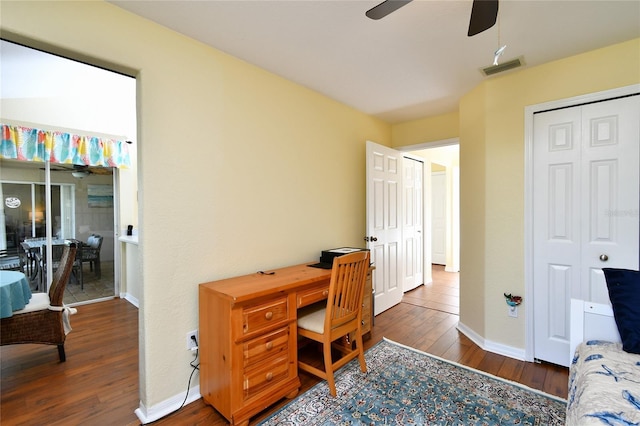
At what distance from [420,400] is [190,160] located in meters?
2.27

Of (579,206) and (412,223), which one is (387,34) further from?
(412,223)

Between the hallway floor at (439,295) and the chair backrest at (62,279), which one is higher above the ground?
the chair backrest at (62,279)

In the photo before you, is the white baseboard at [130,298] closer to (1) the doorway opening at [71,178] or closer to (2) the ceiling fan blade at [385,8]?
(1) the doorway opening at [71,178]

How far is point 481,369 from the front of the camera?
87.7 inches

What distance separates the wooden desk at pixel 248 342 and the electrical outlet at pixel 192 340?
69mm

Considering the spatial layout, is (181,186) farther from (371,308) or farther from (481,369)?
(481,369)

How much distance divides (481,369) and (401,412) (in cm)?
95

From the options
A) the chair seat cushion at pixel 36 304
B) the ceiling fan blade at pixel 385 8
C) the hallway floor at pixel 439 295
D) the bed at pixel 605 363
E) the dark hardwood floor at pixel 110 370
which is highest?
the ceiling fan blade at pixel 385 8

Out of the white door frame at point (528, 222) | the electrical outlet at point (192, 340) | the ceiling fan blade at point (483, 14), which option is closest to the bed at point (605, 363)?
the white door frame at point (528, 222)

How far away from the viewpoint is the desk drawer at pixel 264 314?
1.67 metres

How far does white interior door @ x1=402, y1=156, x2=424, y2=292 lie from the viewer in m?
4.09

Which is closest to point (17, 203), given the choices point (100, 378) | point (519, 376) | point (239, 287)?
Result: point (100, 378)

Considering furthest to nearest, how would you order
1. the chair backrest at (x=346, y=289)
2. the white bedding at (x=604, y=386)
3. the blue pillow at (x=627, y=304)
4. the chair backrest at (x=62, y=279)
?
1. the chair backrest at (x=62, y=279)
2. the chair backrest at (x=346, y=289)
3. the blue pillow at (x=627, y=304)
4. the white bedding at (x=604, y=386)

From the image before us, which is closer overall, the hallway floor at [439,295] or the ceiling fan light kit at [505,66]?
the ceiling fan light kit at [505,66]
